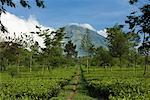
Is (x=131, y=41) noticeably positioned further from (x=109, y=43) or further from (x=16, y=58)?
(x=16, y=58)

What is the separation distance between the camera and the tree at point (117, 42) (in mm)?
91062

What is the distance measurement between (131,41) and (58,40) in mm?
19807

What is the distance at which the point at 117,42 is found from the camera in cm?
9075

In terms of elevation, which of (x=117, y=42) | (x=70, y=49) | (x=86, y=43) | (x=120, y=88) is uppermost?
(x=70, y=49)

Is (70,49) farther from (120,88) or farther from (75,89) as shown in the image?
(120,88)

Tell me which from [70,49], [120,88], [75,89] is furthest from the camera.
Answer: [70,49]

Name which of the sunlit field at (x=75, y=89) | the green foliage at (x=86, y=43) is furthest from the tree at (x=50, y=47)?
the sunlit field at (x=75, y=89)

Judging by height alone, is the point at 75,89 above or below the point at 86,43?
below

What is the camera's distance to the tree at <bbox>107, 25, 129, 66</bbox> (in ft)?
299

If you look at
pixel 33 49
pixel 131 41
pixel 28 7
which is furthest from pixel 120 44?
pixel 28 7

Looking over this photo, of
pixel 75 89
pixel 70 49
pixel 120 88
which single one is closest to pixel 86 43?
pixel 70 49

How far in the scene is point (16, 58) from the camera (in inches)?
3260

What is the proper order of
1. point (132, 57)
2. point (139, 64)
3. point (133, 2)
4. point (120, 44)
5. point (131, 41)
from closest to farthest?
point (133, 2) → point (120, 44) → point (131, 41) → point (132, 57) → point (139, 64)

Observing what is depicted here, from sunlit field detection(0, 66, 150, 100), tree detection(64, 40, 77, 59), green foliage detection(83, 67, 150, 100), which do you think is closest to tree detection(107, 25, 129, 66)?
sunlit field detection(0, 66, 150, 100)
